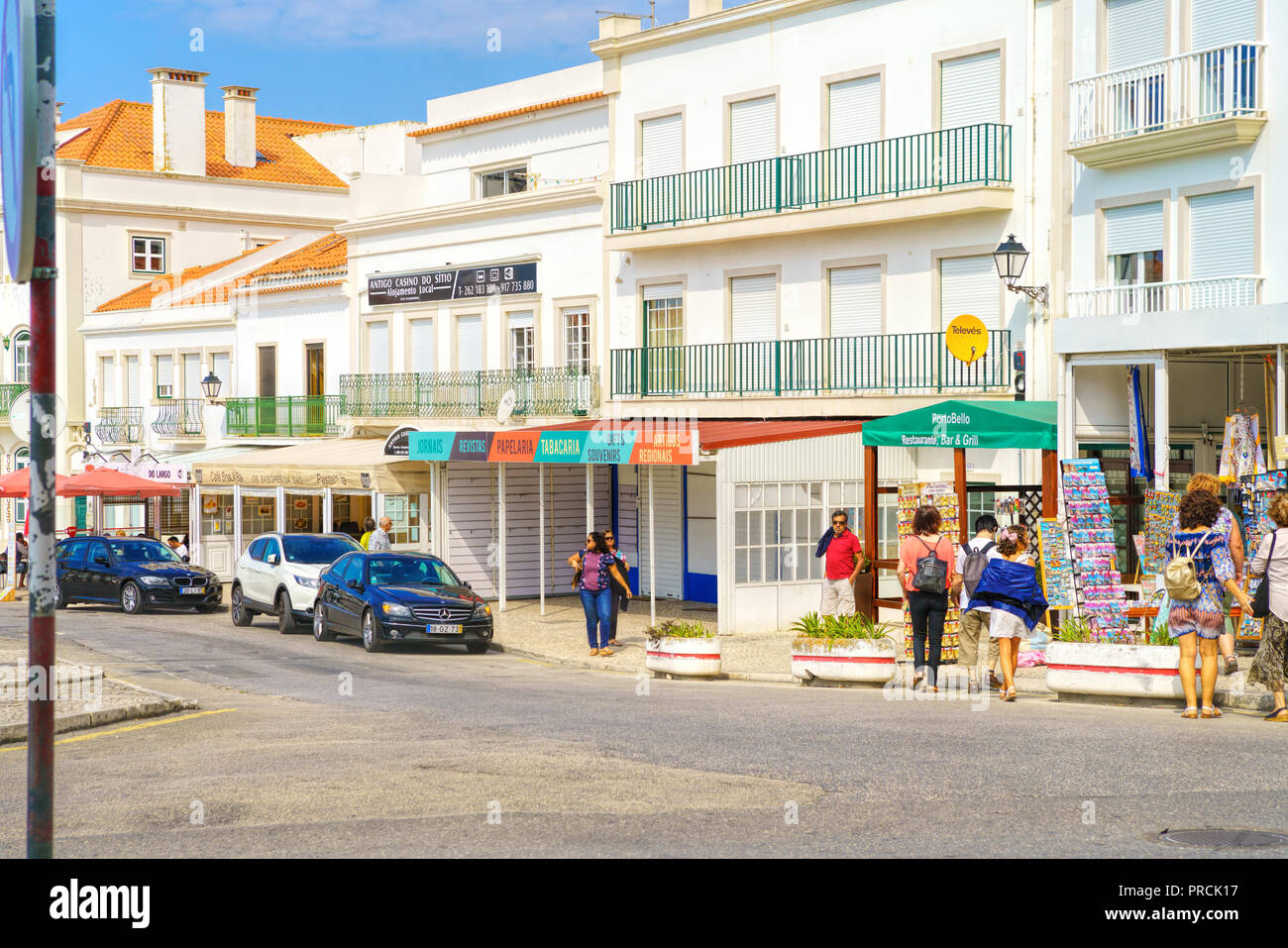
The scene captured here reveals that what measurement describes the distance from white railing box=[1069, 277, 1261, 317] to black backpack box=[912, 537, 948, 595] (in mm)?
6286

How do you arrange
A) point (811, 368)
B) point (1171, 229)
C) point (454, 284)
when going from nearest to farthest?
point (1171, 229) < point (811, 368) < point (454, 284)

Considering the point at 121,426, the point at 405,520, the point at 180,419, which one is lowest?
the point at 405,520

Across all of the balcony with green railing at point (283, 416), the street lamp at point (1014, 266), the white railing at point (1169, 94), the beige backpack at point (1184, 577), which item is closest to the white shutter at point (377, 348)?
the balcony with green railing at point (283, 416)

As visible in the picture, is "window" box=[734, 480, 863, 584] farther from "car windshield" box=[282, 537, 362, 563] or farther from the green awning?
"car windshield" box=[282, 537, 362, 563]

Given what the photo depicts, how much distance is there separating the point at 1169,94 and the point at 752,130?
9335mm

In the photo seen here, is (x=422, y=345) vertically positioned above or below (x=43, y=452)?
above

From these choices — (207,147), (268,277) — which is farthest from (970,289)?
(207,147)

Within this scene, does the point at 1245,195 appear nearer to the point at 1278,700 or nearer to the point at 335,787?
the point at 1278,700

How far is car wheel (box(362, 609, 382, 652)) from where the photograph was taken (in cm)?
2219

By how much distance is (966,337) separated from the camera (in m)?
23.5

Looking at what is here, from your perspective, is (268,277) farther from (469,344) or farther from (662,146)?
(662,146)

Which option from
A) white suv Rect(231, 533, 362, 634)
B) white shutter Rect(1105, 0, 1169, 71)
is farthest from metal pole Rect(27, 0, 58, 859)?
white suv Rect(231, 533, 362, 634)

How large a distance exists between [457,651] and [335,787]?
43.5 feet
